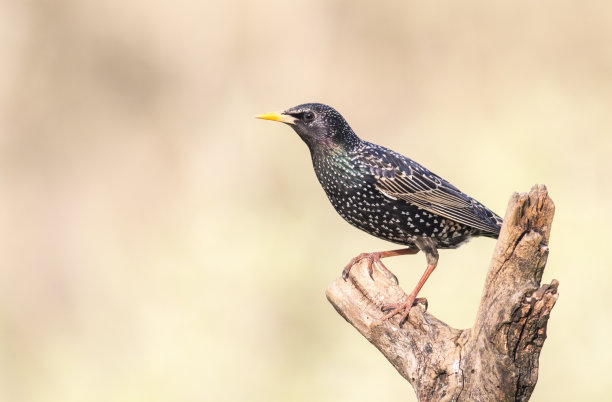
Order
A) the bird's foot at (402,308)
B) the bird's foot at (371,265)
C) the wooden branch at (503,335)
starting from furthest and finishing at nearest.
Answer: the bird's foot at (371,265) < the bird's foot at (402,308) < the wooden branch at (503,335)

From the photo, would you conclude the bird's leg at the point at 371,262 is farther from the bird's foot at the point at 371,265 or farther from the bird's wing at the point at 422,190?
the bird's wing at the point at 422,190

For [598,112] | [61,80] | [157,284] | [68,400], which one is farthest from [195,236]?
[598,112]

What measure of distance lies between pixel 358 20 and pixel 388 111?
1.42m

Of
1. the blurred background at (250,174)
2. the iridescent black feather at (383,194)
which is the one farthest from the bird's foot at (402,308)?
the blurred background at (250,174)

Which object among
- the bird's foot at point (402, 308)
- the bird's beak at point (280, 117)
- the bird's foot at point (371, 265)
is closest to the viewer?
the bird's foot at point (402, 308)

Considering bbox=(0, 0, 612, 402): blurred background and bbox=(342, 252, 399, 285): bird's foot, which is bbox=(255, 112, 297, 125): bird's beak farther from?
bbox=(0, 0, 612, 402): blurred background

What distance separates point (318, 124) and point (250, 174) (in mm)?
3645

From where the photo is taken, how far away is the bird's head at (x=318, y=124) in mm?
6262

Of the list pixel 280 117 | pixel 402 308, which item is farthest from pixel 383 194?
pixel 402 308

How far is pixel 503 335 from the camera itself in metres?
4.45

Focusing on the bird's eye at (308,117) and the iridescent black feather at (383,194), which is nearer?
the iridescent black feather at (383,194)

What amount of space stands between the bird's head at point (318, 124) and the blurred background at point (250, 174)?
2.62m

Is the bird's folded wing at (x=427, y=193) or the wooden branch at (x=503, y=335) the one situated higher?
the bird's folded wing at (x=427, y=193)

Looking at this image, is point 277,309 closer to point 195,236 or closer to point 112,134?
point 195,236
